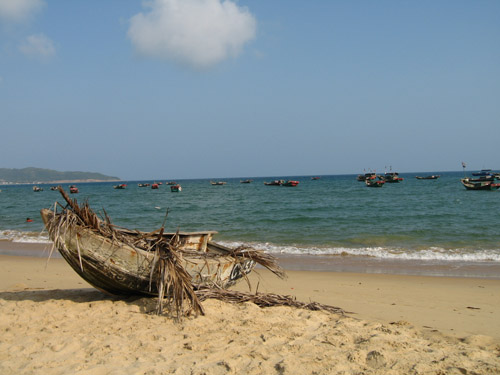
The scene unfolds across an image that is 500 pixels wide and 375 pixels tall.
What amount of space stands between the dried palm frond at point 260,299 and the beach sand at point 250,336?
0.18 m

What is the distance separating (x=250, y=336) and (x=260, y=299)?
135 cm

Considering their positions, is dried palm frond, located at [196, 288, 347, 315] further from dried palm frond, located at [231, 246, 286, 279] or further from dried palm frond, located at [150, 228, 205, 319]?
dried palm frond, located at [231, 246, 286, 279]

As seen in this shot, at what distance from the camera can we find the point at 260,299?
604 cm

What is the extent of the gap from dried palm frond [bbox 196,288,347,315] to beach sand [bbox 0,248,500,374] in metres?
0.18

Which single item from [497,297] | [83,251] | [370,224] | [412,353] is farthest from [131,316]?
[370,224]

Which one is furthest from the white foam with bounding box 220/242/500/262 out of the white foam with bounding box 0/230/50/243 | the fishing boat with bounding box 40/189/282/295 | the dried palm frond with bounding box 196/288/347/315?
the white foam with bounding box 0/230/50/243

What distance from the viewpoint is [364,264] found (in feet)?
36.0

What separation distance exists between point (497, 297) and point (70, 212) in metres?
7.03

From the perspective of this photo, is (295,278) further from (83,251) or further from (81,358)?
(81,358)

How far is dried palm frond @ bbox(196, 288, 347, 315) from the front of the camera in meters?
5.93

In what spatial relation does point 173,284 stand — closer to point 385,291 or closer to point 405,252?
point 385,291

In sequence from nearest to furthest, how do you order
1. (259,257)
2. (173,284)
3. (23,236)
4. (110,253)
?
1. (173,284)
2. (110,253)
3. (259,257)
4. (23,236)

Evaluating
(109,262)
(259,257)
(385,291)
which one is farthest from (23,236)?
(385,291)

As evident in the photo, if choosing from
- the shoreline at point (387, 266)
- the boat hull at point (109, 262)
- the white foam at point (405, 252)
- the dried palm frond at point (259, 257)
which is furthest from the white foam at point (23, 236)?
the dried palm frond at point (259, 257)
